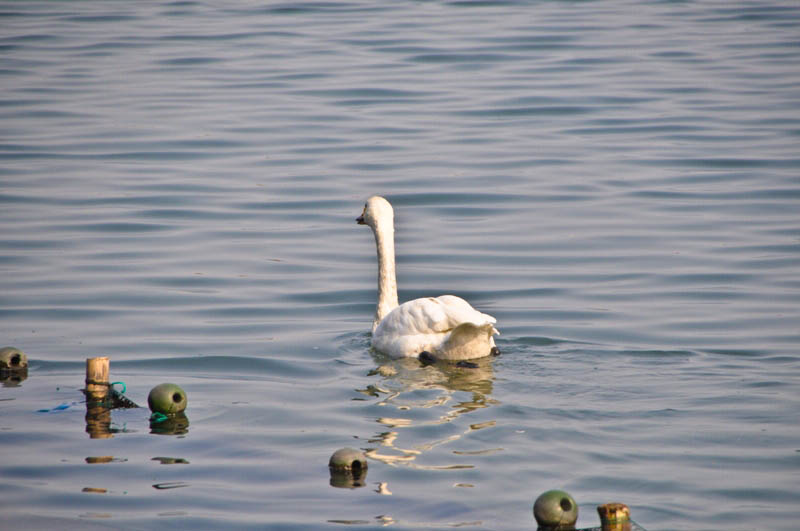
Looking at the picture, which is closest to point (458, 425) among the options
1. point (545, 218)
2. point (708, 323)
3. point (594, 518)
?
point (594, 518)

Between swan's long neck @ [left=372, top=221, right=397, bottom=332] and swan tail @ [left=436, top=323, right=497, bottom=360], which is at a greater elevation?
swan's long neck @ [left=372, top=221, right=397, bottom=332]

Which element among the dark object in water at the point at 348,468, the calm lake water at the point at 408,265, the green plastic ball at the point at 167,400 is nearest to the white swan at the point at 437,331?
the calm lake water at the point at 408,265

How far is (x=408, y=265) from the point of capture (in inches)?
643

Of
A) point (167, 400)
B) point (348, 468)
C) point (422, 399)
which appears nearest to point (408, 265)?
point (422, 399)

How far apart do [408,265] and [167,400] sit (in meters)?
6.75

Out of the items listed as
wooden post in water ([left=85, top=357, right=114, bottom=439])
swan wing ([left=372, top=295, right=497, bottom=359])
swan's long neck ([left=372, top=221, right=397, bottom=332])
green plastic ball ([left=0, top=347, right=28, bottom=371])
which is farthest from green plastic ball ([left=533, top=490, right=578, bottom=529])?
swan's long neck ([left=372, top=221, right=397, bottom=332])

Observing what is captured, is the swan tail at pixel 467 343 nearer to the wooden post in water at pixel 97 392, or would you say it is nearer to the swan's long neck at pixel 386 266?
the swan's long neck at pixel 386 266

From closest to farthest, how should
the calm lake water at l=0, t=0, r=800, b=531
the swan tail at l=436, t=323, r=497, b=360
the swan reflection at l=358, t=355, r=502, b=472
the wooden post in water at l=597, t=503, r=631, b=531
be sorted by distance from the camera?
the wooden post in water at l=597, t=503, r=631, b=531 < the calm lake water at l=0, t=0, r=800, b=531 < the swan reflection at l=358, t=355, r=502, b=472 < the swan tail at l=436, t=323, r=497, b=360

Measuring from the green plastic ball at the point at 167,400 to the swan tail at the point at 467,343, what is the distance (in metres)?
2.67

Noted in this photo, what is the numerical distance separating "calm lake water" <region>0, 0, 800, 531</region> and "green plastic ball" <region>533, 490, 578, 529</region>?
1.23ft

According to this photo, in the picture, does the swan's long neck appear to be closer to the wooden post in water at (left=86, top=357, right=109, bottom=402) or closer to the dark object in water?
the wooden post in water at (left=86, top=357, right=109, bottom=402)

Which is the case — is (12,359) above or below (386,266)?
below

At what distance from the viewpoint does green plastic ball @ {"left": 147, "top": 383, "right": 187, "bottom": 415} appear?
9.94 meters

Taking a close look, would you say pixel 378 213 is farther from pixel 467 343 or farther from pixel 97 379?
pixel 97 379
